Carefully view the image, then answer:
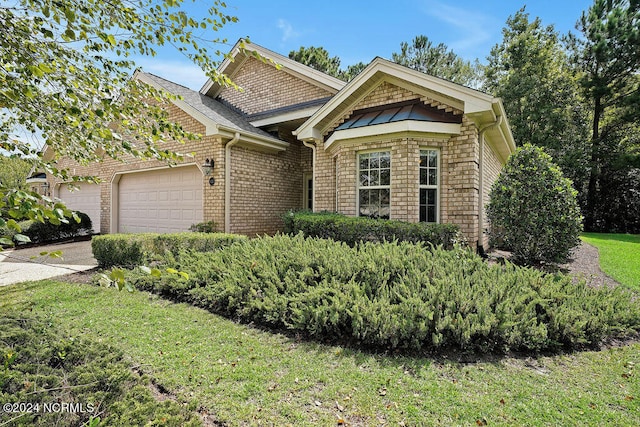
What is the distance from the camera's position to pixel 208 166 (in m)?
9.88

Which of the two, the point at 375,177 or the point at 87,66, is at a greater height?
the point at 87,66

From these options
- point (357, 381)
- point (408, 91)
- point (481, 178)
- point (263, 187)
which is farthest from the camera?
point (263, 187)

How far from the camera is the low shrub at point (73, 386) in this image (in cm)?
218

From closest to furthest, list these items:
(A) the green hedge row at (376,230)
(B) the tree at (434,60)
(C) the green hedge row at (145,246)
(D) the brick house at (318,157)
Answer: (A) the green hedge row at (376,230), (C) the green hedge row at (145,246), (D) the brick house at (318,157), (B) the tree at (434,60)

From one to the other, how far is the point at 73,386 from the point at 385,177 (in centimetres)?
734

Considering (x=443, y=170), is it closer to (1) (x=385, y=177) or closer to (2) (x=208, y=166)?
(1) (x=385, y=177)

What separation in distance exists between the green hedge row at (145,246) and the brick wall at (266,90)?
6.82 metres

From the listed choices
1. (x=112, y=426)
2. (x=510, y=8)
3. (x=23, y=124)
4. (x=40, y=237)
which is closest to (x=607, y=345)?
(x=112, y=426)

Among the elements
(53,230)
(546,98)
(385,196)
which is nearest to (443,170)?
(385,196)

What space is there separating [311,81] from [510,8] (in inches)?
788

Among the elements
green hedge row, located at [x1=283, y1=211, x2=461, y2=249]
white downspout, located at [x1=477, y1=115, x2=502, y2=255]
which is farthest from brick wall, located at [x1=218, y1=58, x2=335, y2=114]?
green hedge row, located at [x1=283, y1=211, x2=461, y2=249]

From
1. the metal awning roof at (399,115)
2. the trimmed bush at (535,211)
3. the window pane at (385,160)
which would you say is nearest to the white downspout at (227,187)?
the metal awning roof at (399,115)

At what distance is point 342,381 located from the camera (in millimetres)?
3018

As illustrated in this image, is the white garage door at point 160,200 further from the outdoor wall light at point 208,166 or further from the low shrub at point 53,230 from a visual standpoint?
the low shrub at point 53,230
